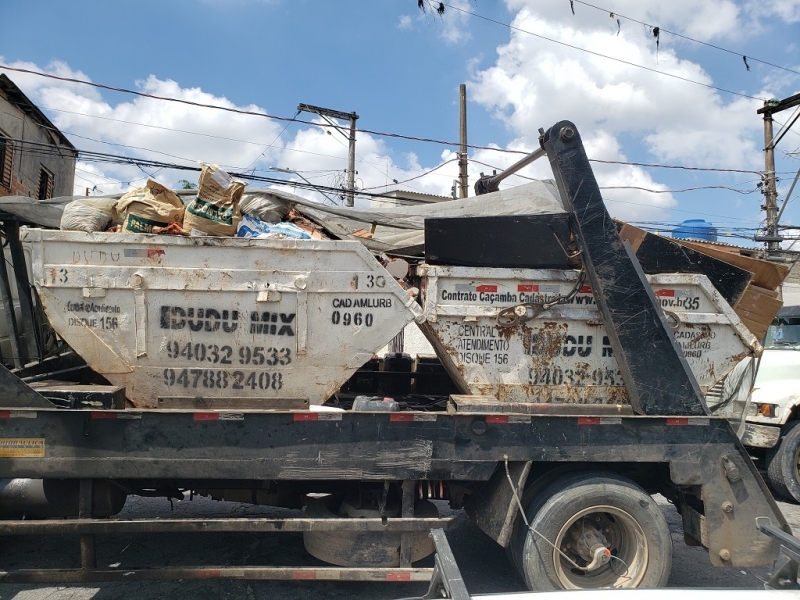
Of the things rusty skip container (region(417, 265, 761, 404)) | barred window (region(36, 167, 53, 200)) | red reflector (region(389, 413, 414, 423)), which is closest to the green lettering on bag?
rusty skip container (region(417, 265, 761, 404))

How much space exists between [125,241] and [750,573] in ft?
18.4

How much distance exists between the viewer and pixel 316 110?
61.4ft

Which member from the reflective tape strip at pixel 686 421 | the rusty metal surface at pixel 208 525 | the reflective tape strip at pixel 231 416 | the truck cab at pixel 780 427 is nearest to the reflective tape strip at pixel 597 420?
the reflective tape strip at pixel 686 421

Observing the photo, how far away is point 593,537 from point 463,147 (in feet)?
48.3

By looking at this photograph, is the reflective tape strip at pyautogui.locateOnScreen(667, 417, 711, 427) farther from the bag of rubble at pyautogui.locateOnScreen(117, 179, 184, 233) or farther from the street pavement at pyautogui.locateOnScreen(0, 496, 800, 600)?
the bag of rubble at pyautogui.locateOnScreen(117, 179, 184, 233)

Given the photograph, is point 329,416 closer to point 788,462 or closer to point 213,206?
point 213,206

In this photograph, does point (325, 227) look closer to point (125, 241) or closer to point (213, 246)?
point (213, 246)

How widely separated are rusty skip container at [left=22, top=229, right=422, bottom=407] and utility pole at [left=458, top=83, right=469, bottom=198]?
1295 cm

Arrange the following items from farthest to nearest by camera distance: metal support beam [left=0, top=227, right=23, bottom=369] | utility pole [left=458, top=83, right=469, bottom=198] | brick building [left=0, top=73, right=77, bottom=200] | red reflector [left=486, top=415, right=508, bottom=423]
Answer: utility pole [left=458, top=83, right=469, bottom=198], brick building [left=0, top=73, right=77, bottom=200], metal support beam [left=0, top=227, right=23, bottom=369], red reflector [left=486, top=415, right=508, bottom=423]

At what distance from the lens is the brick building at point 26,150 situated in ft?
49.5

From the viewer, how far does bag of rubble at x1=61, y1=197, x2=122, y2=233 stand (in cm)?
380

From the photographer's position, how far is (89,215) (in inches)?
151

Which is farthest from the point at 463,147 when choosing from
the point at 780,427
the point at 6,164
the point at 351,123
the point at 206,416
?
the point at 206,416

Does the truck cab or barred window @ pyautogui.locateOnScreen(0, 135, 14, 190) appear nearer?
the truck cab
